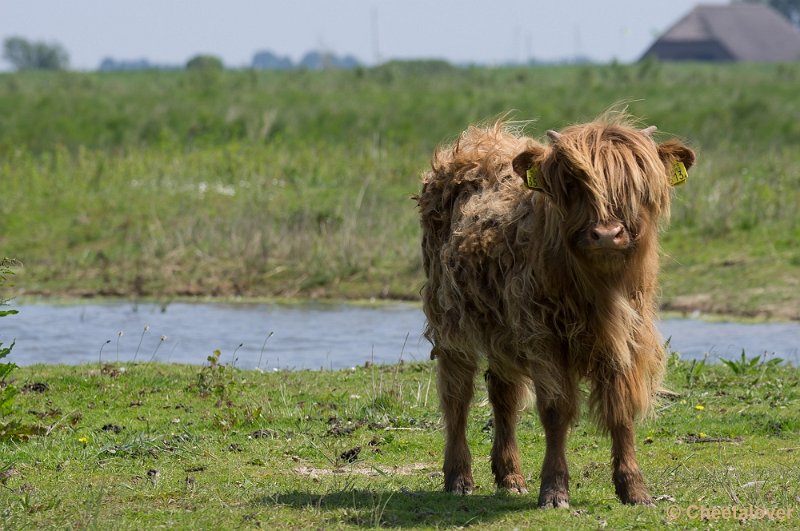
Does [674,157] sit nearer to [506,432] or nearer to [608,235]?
[608,235]

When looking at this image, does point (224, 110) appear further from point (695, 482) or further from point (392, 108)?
point (695, 482)

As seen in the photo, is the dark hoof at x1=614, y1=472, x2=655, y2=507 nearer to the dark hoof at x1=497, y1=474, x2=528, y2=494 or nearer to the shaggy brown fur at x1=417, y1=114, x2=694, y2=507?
the shaggy brown fur at x1=417, y1=114, x2=694, y2=507

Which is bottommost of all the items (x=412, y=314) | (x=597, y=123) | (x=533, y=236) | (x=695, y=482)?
(x=412, y=314)

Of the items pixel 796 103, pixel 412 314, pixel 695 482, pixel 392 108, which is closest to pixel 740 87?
pixel 796 103

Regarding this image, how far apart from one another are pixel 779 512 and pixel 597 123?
2.25 meters

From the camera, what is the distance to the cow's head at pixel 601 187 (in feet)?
21.0

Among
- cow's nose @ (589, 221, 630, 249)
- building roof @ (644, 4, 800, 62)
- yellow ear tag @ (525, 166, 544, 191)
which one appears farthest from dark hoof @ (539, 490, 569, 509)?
building roof @ (644, 4, 800, 62)

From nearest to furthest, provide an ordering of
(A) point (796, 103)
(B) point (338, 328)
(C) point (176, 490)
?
(C) point (176, 490)
(B) point (338, 328)
(A) point (796, 103)

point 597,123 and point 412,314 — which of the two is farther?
point 412,314

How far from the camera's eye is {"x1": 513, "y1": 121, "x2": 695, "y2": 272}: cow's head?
21.0ft

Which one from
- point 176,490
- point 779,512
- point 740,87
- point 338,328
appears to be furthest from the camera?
point 740,87

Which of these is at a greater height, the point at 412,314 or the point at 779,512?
the point at 779,512

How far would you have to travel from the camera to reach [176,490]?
739cm

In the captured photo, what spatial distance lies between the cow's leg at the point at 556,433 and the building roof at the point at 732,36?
239 ft
